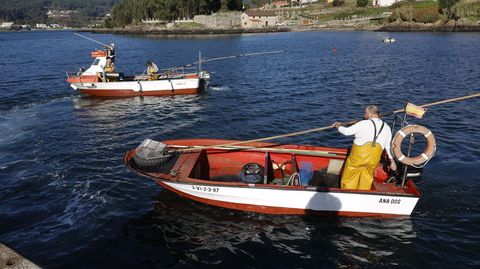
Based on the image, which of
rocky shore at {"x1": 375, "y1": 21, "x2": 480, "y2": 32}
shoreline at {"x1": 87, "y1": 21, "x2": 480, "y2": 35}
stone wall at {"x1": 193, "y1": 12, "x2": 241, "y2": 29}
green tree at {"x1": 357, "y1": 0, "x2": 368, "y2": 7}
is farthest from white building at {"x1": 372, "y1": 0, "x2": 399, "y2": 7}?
stone wall at {"x1": 193, "y1": 12, "x2": 241, "y2": 29}

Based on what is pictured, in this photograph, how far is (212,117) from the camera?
83.7ft

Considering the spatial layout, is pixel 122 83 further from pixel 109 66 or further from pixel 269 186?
pixel 269 186

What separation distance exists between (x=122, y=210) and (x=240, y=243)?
15.4 feet

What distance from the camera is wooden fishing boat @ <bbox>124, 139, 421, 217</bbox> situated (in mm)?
11539

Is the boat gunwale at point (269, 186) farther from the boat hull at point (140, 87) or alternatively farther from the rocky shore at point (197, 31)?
the rocky shore at point (197, 31)

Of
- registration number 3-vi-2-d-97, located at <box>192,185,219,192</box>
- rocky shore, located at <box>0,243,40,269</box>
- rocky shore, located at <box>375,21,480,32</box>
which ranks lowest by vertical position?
registration number 3-vi-2-d-97, located at <box>192,185,219,192</box>

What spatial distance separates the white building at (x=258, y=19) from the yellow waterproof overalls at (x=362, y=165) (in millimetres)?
137898

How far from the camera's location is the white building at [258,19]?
144m

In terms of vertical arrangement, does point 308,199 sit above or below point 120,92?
below

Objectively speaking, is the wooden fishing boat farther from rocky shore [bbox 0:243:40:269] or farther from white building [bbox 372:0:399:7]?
white building [bbox 372:0:399:7]

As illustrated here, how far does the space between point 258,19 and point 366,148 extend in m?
141

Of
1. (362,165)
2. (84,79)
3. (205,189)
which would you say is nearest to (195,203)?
(205,189)

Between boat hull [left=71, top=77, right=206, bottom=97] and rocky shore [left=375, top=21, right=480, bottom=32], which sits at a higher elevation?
rocky shore [left=375, top=21, right=480, bottom=32]

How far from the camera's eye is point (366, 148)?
11.0m
